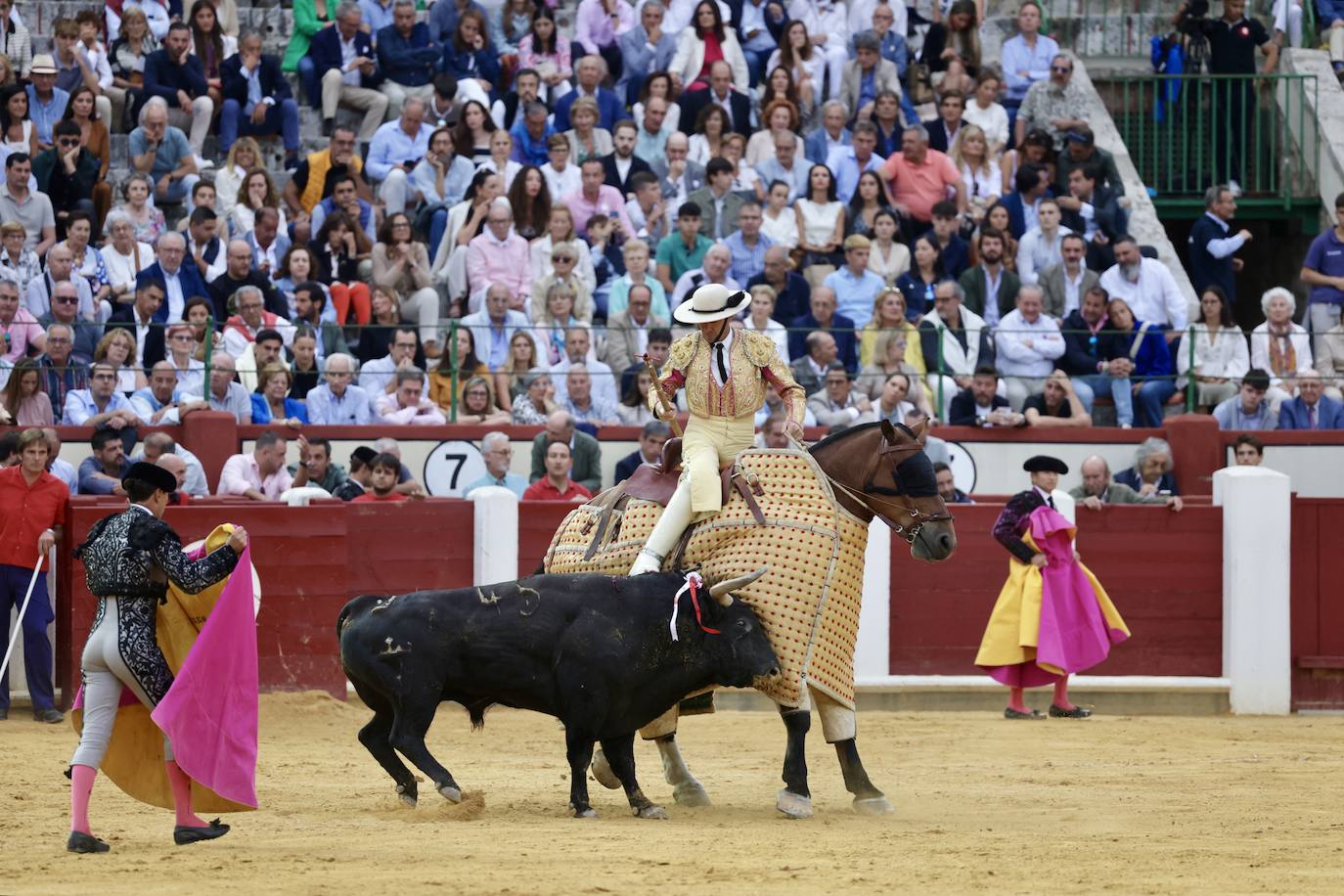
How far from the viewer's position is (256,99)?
1659cm

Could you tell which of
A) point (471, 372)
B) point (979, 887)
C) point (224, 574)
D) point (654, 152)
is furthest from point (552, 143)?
point (979, 887)

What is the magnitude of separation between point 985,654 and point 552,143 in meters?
5.62

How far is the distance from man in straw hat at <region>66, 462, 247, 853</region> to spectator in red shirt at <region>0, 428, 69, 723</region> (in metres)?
4.18

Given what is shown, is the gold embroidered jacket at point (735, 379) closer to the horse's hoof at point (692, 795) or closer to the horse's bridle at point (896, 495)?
the horse's bridle at point (896, 495)

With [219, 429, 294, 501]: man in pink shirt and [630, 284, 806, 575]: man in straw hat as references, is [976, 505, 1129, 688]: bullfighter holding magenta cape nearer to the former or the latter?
[630, 284, 806, 575]: man in straw hat

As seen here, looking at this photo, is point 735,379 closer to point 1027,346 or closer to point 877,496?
point 877,496

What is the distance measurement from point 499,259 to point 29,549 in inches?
180

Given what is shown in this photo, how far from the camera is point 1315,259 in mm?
16391

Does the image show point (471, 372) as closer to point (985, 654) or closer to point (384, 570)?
point (384, 570)

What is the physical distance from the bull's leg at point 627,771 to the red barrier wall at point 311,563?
3844 millimetres

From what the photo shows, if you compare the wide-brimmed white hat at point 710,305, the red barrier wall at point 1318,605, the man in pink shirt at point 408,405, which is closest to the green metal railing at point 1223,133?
the red barrier wall at point 1318,605

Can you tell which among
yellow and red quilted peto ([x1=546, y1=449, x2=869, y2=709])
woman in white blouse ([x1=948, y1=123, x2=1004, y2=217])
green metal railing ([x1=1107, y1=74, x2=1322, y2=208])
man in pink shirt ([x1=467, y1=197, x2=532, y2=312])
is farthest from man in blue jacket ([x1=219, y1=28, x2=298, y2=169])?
yellow and red quilted peto ([x1=546, y1=449, x2=869, y2=709])

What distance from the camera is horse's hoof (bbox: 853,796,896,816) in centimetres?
836

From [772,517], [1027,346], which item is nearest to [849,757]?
[772,517]
